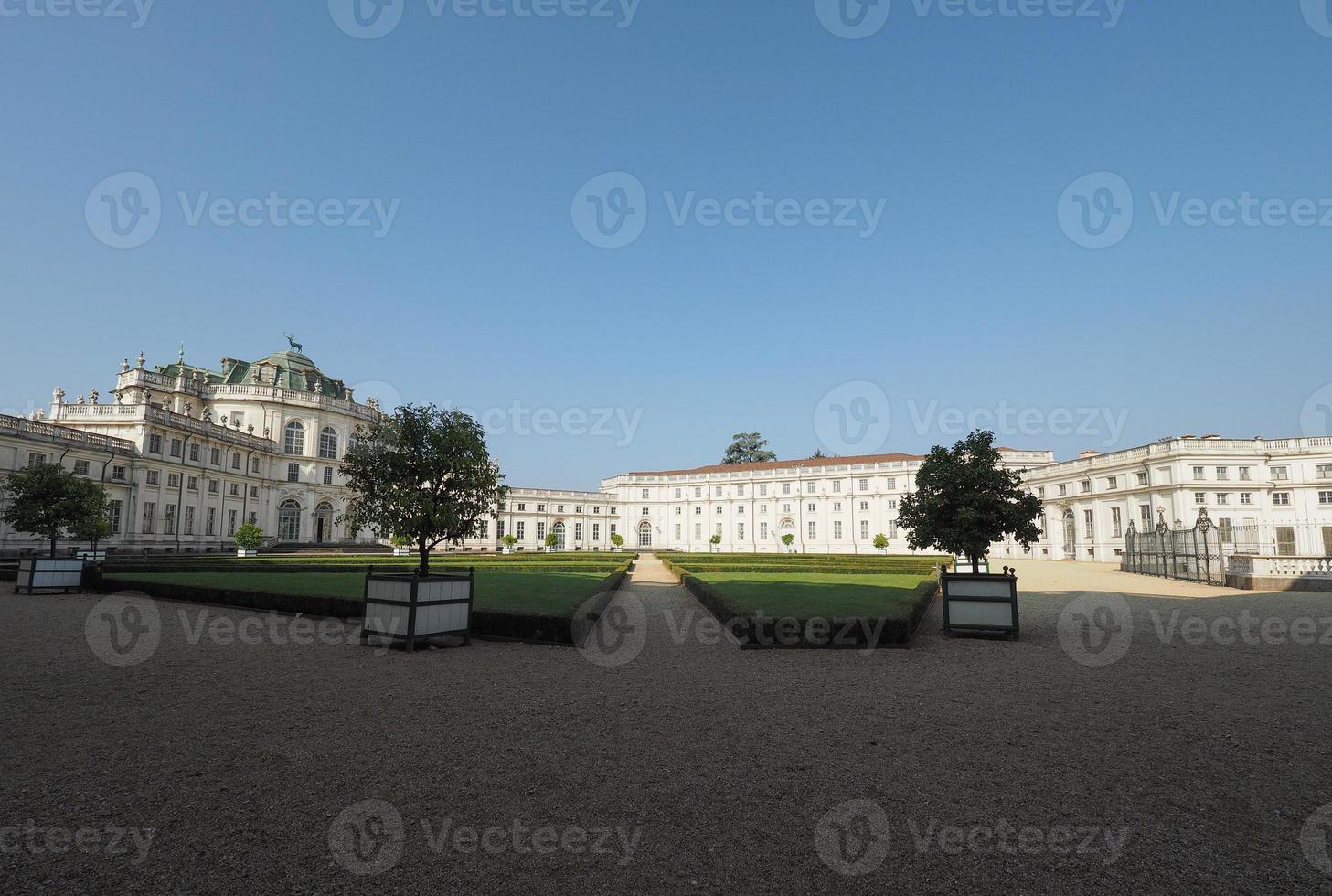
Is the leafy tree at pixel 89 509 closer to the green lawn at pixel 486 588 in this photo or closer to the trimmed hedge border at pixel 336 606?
the green lawn at pixel 486 588

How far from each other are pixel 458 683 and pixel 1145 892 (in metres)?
7.25

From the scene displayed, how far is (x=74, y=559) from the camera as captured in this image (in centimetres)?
2072

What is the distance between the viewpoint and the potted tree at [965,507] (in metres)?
14.4

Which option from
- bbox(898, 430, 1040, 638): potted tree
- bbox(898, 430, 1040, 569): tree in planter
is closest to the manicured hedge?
bbox(898, 430, 1040, 638): potted tree

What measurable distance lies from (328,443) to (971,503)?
67987 mm

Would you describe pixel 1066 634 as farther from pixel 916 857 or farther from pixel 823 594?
pixel 916 857

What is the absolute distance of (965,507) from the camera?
47.6ft
